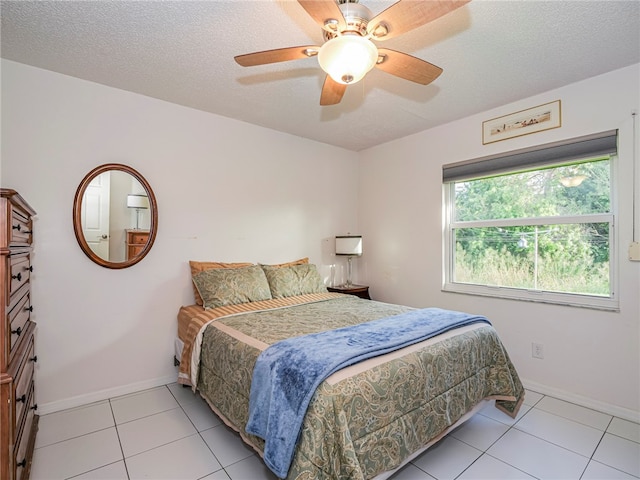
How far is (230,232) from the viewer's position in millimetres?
3219

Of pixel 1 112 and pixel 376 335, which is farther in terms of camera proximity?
pixel 1 112

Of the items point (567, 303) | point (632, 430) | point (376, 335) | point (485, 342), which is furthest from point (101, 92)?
point (632, 430)

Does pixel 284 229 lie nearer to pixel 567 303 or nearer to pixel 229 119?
pixel 229 119

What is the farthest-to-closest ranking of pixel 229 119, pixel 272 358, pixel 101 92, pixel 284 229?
pixel 284 229
pixel 229 119
pixel 101 92
pixel 272 358

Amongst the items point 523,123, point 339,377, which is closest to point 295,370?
point 339,377

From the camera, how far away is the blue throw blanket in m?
1.35

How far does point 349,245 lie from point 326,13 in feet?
8.90

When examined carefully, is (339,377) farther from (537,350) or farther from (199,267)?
(537,350)

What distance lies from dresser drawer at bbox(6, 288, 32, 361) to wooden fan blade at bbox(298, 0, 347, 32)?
1810 mm

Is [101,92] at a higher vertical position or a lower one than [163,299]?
higher

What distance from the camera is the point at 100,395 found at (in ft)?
8.25

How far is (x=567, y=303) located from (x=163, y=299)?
11.1ft

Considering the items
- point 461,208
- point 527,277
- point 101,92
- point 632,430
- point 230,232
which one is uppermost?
point 101,92

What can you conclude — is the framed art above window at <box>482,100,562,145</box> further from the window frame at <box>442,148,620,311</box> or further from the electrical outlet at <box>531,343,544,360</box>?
the electrical outlet at <box>531,343,544,360</box>
